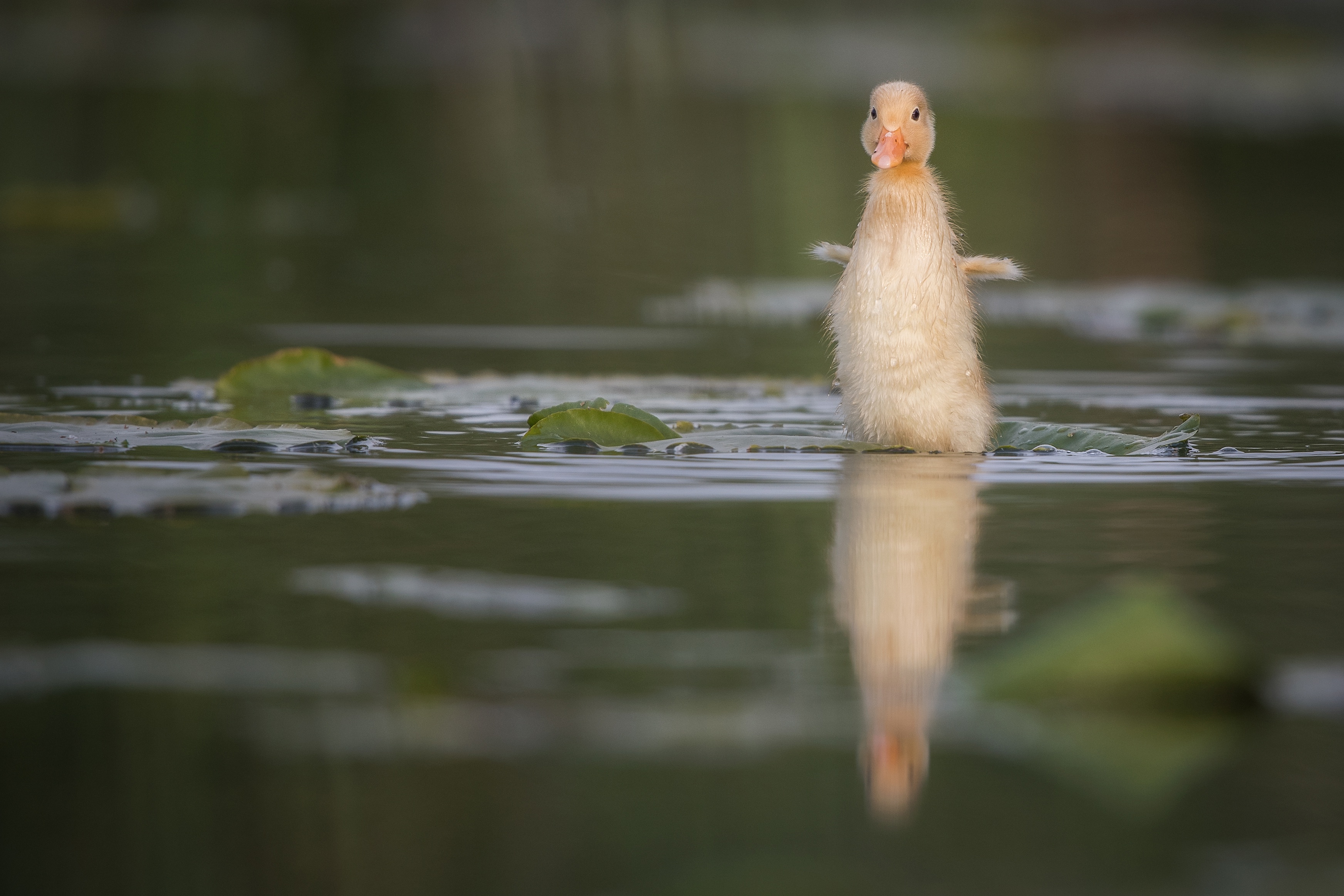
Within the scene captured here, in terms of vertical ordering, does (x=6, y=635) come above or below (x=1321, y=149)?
below

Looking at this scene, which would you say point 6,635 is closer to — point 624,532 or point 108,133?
point 624,532

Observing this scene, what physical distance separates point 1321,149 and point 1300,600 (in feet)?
63.5

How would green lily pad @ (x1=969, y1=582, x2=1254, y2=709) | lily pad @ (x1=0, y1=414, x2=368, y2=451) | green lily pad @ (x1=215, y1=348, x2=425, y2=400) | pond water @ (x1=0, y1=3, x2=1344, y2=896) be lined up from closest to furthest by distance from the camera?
pond water @ (x1=0, y1=3, x2=1344, y2=896) → green lily pad @ (x1=969, y1=582, x2=1254, y2=709) → lily pad @ (x1=0, y1=414, x2=368, y2=451) → green lily pad @ (x1=215, y1=348, x2=425, y2=400)

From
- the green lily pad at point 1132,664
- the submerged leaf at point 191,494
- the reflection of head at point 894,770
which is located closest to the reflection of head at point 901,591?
the reflection of head at point 894,770

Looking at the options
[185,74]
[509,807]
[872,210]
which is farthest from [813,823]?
[185,74]

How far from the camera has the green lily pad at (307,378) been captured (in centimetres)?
627

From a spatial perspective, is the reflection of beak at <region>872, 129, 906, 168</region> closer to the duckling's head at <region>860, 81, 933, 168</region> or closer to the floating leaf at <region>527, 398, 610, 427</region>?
the duckling's head at <region>860, 81, 933, 168</region>

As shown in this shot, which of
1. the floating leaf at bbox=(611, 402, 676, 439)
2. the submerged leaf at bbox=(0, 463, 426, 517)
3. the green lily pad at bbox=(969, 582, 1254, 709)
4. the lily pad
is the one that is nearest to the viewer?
the green lily pad at bbox=(969, 582, 1254, 709)

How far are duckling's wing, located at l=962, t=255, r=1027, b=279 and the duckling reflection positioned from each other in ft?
1.67

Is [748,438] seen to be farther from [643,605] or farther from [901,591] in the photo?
[643,605]

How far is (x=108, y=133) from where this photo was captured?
64.5 feet

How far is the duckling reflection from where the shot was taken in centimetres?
254

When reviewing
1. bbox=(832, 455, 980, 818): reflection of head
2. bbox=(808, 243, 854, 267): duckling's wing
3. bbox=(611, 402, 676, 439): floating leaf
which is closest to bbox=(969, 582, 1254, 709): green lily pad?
bbox=(832, 455, 980, 818): reflection of head

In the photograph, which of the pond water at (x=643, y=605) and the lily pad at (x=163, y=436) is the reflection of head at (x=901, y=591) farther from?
the lily pad at (x=163, y=436)
